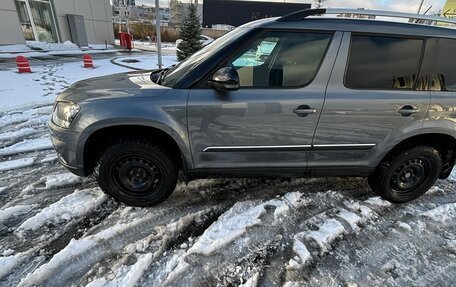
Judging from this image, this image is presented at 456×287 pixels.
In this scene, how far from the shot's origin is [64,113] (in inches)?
107

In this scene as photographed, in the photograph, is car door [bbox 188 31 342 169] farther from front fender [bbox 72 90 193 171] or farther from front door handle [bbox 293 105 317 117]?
front fender [bbox 72 90 193 171]

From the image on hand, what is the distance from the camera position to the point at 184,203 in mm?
3113

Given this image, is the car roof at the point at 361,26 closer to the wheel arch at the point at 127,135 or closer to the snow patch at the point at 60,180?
the wheel arch at the point at 127,135

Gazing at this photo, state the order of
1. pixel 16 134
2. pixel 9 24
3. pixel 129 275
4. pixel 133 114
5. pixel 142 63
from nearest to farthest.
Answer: pixel 129 275 < pixel 133 114 < pixel 16 134 < pixel 142 63 < pixel 9 24

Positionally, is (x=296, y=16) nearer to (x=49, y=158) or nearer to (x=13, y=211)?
(x=13, y=211)

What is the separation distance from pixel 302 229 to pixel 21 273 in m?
2.35

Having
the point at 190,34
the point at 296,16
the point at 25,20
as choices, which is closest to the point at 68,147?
the point at 296,16

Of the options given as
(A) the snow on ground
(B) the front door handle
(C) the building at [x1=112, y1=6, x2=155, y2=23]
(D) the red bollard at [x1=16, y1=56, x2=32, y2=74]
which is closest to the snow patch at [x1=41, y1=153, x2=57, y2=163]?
(B) the front door handle

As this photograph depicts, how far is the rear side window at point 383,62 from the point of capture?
2.77 m

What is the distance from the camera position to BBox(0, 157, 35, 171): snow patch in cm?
369

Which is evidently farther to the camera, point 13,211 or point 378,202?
point 378,202

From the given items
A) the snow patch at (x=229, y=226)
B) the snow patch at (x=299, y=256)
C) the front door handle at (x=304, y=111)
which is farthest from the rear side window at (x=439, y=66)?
the snow patch at (x=229, y=226)

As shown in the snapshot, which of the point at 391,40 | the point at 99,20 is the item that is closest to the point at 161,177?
the point at 391,40

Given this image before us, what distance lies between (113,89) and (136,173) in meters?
0.85
